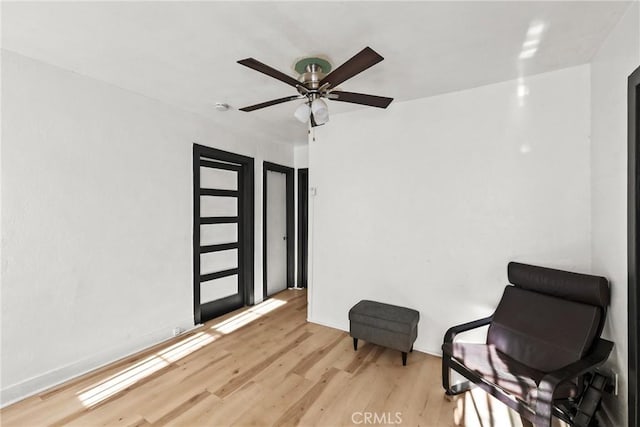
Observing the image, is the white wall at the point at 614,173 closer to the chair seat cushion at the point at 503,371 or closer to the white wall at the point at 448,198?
the white wall at the point at 448,198

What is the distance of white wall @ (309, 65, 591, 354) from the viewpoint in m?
2.23

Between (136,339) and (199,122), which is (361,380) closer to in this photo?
(136,339)

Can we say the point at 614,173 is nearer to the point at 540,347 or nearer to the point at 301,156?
the point at 540,347

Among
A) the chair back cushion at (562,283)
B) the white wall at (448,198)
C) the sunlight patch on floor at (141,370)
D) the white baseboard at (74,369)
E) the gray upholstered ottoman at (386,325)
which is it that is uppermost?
the white wall at (448,198)

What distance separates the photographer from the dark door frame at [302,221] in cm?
496

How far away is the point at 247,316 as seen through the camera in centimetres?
371

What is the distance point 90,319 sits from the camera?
2426 mm

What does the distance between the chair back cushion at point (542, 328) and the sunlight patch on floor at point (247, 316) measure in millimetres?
2713

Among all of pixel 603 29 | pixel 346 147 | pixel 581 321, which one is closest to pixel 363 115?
pixel 346 147

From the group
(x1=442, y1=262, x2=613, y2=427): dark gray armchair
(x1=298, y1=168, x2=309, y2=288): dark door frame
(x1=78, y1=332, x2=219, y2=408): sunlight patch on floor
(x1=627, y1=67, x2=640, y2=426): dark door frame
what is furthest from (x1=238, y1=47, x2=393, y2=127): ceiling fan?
(x1=298, y1=168, x2=309, y2=288): dark door frame

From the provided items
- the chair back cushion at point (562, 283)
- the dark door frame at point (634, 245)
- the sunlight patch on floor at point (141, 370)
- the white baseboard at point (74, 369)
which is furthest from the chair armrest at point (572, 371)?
the white baseboard at point (74, 369)

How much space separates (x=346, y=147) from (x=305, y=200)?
1864mm

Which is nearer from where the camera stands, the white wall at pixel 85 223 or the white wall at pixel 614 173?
the white wall at pixel 614 173

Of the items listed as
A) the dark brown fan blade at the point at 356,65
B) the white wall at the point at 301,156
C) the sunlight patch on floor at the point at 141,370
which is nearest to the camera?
the dark brown fan blade at the point at 356,65
